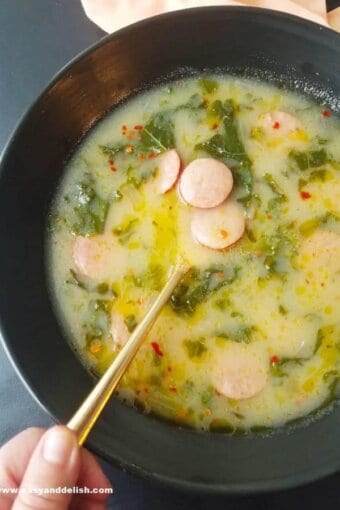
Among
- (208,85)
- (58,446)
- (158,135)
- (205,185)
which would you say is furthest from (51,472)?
(208,85)

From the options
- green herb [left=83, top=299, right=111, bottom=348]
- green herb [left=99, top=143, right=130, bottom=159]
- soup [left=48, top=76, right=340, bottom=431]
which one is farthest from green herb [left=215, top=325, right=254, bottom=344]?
green herb [left=99, top=143, right=130, bottom=159]

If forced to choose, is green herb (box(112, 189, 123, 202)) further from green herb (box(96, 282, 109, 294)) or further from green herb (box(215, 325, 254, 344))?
green herb (box(215, 325, 254, 344))

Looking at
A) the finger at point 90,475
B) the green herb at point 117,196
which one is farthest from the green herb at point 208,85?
the finger at point 90,475

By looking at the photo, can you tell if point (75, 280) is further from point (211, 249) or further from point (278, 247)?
point (278, 247)

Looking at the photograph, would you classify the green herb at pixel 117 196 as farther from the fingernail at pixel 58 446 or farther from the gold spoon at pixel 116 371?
the fingernail at pixel 58 446

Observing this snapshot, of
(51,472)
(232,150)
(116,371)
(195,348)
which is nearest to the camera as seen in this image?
(51,472)

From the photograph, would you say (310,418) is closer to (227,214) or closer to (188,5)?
(227,214)

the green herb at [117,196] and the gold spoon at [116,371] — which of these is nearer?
the gold spoon at [116,371]
